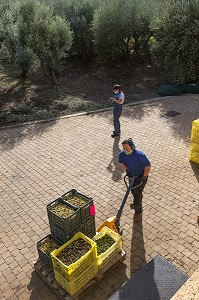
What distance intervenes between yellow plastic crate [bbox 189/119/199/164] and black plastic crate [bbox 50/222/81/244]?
16.7 ft

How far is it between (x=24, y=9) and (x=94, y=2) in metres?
6.81

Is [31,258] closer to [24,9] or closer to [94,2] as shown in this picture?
[24,9]

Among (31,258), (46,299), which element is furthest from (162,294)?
(31,258)

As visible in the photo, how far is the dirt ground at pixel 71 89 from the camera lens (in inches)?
581

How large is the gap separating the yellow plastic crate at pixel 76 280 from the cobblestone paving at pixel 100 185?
1.40ft

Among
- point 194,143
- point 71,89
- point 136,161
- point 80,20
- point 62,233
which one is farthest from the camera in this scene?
point 80,20

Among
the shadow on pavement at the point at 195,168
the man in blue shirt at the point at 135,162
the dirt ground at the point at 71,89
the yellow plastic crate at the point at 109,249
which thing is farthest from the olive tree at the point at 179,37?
the yellow plastic crate at the point at 109,249

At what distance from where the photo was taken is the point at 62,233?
551cm

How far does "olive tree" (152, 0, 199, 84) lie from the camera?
15992 millimetres

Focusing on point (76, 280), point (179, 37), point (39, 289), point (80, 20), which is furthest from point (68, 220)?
point (80, 20)

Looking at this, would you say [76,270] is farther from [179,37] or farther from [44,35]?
[44,35]

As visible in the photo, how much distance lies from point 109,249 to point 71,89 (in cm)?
1398

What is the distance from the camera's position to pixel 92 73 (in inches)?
848

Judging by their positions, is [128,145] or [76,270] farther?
[128,145]
